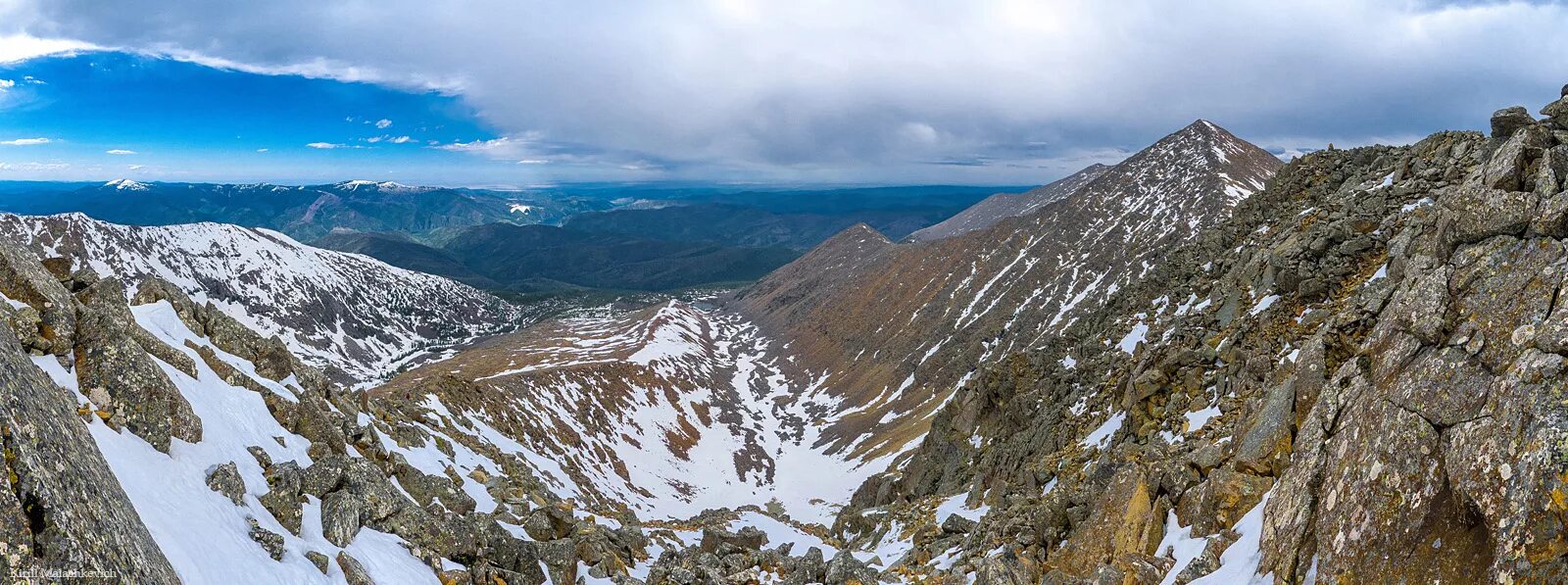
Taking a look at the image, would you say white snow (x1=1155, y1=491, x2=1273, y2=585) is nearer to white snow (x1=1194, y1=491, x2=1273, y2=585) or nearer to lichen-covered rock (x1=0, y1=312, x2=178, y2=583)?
white snow (x1=1194, y1=491, x2=1273, y2=585)

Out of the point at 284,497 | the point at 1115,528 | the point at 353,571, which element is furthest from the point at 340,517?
the point at 1115,528

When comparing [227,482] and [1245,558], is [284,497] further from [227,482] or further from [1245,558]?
[1245,558]

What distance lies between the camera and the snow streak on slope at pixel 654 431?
255 feet

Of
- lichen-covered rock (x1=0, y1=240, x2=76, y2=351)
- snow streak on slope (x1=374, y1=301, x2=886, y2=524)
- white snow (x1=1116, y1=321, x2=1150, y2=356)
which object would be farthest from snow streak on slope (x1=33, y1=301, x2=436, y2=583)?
snow streak on slope (x1=374, y1=301, x2=886, y2=524)

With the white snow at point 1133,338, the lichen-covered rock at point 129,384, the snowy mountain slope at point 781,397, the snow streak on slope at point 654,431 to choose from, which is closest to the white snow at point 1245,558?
the white snow at point 1133,338

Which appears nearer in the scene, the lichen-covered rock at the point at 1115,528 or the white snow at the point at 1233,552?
the white snow at the point at 1233,552

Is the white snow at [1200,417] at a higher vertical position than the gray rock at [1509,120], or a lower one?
lower

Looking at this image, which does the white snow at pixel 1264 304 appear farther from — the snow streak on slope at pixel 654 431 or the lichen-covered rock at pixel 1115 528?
the snow streak on slope at pixel 654 431

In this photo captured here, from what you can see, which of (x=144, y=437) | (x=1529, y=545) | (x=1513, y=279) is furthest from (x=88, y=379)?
(x=1513, y=279)

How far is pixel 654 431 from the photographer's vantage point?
130 m

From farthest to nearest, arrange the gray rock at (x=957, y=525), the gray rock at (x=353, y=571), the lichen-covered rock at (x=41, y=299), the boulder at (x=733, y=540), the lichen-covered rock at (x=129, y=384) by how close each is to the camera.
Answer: the boulder at (x=733, y=540) → the gray rock at (x=957, y=525) → the lichen-covered rock at (x=41, y=299) → the lichen-covered rock at (x=129, y=384) → the gray rock at (x=353, y=571)

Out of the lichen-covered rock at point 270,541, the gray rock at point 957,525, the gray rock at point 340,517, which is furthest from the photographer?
the gray rock at point 957,525

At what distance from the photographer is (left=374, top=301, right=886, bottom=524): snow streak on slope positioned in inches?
3060

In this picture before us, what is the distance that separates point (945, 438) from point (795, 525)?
16388 mm
